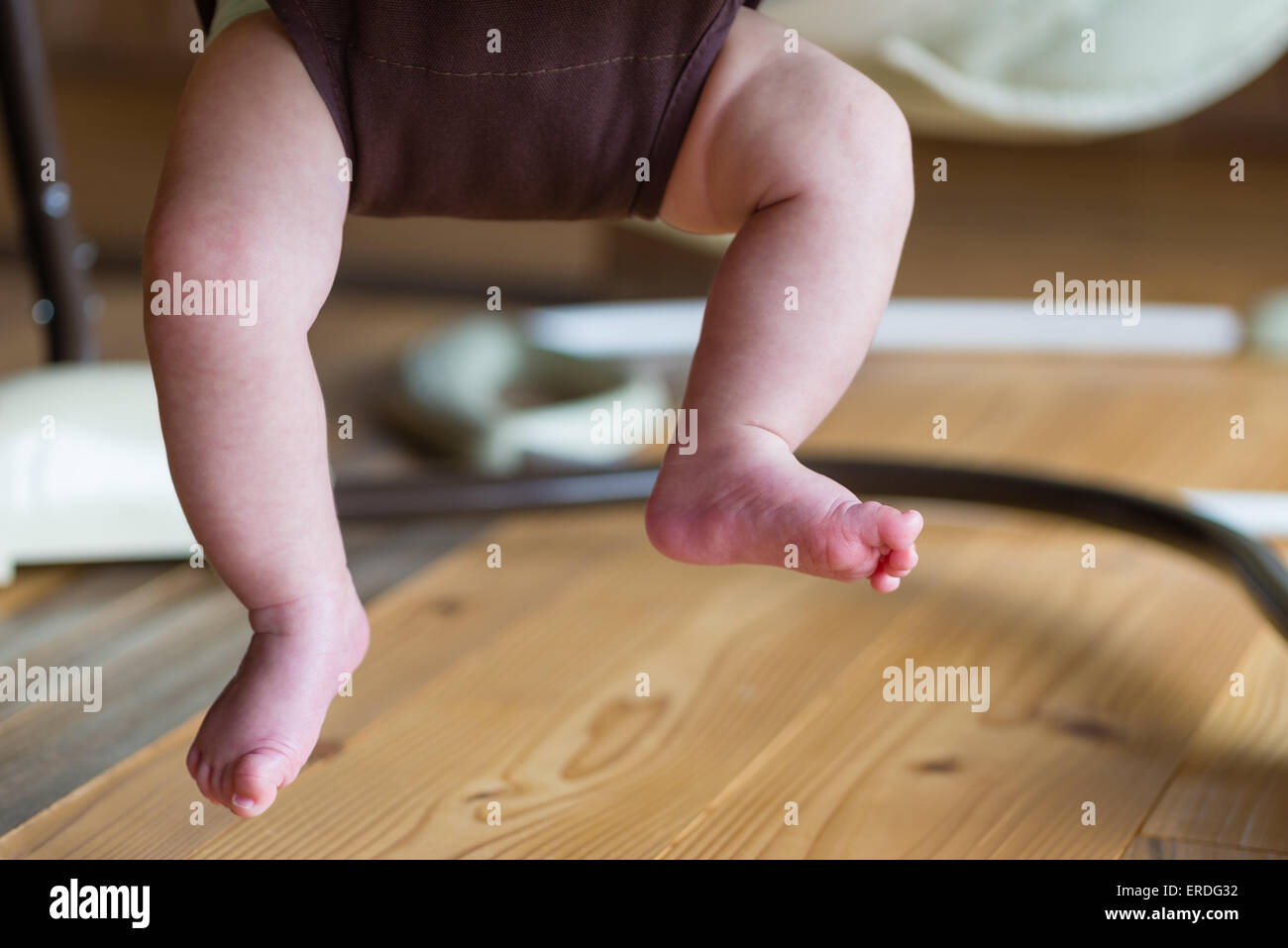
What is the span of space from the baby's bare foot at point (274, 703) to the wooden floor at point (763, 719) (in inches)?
4.3

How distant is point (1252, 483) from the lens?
1.23 m

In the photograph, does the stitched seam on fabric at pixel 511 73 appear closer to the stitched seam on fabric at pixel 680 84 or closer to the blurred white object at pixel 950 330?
the stitched seam on fabric at pixel 680 84

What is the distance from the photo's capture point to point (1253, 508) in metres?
1.10

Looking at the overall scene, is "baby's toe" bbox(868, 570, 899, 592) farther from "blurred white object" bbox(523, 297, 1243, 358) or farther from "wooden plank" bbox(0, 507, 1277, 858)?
"blurred white object" bbox(523, 297, 1243, 358)

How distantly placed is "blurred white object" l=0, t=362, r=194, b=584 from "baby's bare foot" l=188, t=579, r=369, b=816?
430mm

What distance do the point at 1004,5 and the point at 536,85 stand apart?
517 millimetres

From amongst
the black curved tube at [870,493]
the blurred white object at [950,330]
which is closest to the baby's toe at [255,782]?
the black curved tube at [870,493]

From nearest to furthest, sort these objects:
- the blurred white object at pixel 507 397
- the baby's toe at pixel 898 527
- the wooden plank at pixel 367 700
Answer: the baby's toe at pixel 898 527 < the wooden plank at pixel 367 700 < the blurred white object at pixel 507 397

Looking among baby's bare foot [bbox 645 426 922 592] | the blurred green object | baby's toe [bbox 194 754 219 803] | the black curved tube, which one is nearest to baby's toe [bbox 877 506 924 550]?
baby's bare foot [bbox 645 426 922 592]

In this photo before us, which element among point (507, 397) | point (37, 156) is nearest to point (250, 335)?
point (37, 156)

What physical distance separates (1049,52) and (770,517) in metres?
0.62

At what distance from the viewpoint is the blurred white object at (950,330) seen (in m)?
1.52

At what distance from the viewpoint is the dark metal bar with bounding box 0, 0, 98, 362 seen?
993 mm
